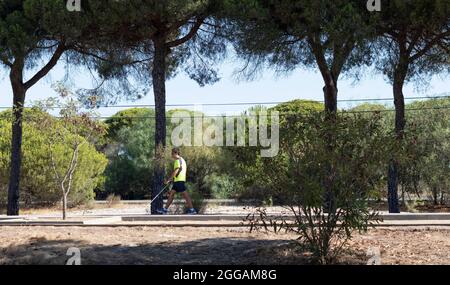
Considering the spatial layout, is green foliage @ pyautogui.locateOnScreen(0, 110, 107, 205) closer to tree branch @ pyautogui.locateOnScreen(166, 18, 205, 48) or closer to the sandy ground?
tree branch @ pyautogui.locateOnScreen(166, 18, 205, 48)

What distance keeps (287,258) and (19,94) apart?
40.1 ft

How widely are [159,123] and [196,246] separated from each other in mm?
8173

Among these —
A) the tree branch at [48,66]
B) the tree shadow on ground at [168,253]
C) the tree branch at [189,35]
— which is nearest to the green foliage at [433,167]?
the tree branch at [189,35]

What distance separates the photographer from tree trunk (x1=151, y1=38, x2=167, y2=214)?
1645 centimetres

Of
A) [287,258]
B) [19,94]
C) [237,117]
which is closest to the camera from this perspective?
[287,258]

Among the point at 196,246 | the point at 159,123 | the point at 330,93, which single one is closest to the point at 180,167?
the point at 159,123

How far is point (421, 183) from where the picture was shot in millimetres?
22438

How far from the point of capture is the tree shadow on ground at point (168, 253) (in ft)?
24.7

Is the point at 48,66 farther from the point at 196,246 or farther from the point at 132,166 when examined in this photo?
the point at 132,166

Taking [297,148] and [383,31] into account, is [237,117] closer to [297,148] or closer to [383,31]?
[383,31]

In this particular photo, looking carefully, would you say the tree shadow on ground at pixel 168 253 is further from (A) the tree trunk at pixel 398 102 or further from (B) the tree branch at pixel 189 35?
(B) the tree branch at pixel 189 35

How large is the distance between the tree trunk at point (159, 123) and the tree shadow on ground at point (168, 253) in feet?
23.7

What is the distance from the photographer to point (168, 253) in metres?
8.20
